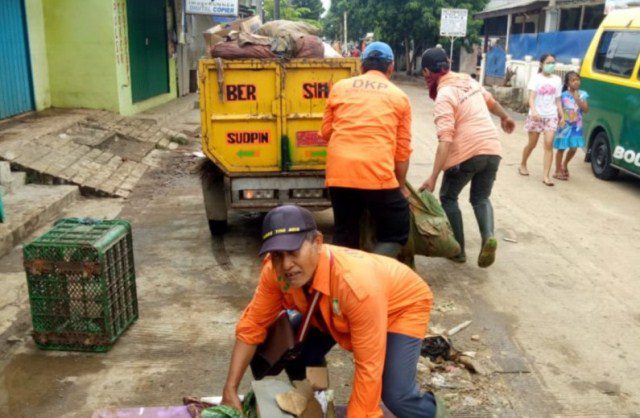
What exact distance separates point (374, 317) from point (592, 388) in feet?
6.75

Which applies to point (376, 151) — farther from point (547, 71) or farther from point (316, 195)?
point (547, 71)

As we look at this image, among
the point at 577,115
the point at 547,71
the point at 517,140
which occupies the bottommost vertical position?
the point at 517,140

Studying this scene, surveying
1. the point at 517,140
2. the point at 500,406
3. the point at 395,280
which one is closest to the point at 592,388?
the point at 500,406

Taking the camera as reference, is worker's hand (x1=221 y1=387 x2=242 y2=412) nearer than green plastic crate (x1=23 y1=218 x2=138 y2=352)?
Yes

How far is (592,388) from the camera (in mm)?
3867

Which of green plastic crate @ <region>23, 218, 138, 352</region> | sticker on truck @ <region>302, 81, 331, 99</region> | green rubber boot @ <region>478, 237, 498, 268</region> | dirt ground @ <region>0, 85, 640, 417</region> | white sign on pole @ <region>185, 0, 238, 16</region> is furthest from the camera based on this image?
white sign on pole @ <region>185, 0, 238, 16</region>

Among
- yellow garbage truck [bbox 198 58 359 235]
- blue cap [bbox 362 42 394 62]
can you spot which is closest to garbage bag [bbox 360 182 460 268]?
blue cap [bbox 362 42 394 62]

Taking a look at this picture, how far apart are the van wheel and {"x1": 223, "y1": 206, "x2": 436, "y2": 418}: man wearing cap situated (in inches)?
297

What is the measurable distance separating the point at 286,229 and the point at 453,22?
23.5 metres

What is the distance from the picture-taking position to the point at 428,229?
500 cm

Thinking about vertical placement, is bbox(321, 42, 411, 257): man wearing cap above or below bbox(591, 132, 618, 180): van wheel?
above

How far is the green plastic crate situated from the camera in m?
4.05

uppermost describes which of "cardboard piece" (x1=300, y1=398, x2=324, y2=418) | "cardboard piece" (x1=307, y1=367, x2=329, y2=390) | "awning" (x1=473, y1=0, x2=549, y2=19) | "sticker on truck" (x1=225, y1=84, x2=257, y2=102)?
"awning" (x1=473, y1=0, x2=549, y2=19)

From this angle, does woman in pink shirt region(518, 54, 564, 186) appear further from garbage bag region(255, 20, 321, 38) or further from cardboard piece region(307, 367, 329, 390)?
cardboard piece region(307, 367, 329, 390)
